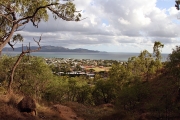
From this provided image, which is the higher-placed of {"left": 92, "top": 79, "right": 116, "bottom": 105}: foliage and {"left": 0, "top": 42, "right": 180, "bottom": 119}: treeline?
{"left": 0, "top": 42, "right": 180, "bottom": 119}: treeline

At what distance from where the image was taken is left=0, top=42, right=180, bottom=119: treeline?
2020cm

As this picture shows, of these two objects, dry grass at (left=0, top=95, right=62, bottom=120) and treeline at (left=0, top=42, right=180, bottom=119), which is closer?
dry grass at (left=0, top=95, right=62, bottom=120)

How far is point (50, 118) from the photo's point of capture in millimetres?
12578

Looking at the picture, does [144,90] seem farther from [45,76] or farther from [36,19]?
[36,19]

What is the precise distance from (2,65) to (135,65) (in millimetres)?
28171

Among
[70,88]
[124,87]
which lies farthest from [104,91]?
[124,87]


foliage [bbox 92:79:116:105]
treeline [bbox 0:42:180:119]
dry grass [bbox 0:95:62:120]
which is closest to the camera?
dry grass [bbox 0:95:62:120]

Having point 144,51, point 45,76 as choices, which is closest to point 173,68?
point 45,76

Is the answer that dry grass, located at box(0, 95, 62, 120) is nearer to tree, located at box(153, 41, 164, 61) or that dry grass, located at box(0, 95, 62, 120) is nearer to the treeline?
the treeline

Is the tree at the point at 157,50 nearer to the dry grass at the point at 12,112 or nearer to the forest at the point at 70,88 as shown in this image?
the forest at the point at 70,88

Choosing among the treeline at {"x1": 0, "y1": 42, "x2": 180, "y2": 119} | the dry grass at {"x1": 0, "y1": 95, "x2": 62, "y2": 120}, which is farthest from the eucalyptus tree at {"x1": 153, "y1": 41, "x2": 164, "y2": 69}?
the dry grass at {"x1": 0, "y1": 95, "x2": 62, "y2": 120}

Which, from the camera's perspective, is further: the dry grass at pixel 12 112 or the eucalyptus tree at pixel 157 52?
the eucalyptus tree at pixel 157 52

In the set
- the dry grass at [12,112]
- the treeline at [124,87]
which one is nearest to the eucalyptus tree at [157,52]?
the treeline at [124,87]

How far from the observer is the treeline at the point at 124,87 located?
20.2 m
